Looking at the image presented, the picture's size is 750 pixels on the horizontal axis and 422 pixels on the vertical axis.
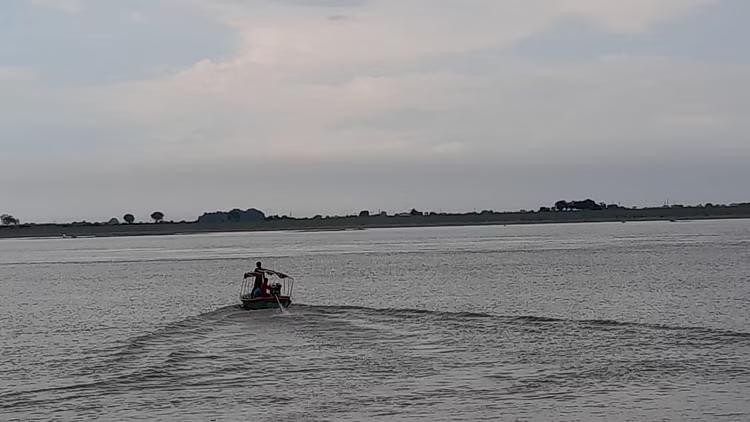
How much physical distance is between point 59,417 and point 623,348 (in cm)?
1472

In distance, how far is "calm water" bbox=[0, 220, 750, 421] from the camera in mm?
20516

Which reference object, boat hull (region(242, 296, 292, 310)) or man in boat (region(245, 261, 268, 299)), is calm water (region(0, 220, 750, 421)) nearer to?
Answer: boat hull (region(242, 296, 292, 310))

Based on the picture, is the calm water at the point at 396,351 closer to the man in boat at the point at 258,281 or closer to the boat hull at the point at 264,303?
the boat hull at the point at 264,303

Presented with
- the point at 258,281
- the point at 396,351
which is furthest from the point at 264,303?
the point at 396,351

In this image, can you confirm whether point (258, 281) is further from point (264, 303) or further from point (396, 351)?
point (396, 351)

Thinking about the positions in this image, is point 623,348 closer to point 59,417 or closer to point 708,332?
point 708,332

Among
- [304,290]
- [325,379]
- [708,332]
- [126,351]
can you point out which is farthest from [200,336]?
[304,290]

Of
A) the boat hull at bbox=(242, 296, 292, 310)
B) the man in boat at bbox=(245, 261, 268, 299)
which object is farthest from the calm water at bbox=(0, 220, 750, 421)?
the man in boat at bbox=(245, 261, 268, 299)

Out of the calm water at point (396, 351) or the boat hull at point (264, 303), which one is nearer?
the calm water at point (396, 351)

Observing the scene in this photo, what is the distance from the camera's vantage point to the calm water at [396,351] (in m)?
20.5

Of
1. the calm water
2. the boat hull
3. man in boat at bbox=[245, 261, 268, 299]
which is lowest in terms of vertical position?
the calm water

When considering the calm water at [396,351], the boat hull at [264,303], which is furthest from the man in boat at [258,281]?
the calm water at [396,351]

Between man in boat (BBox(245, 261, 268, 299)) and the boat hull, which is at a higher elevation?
man in boat (BBox(245, 261, 268, 299))

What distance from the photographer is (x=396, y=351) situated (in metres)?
27.6
